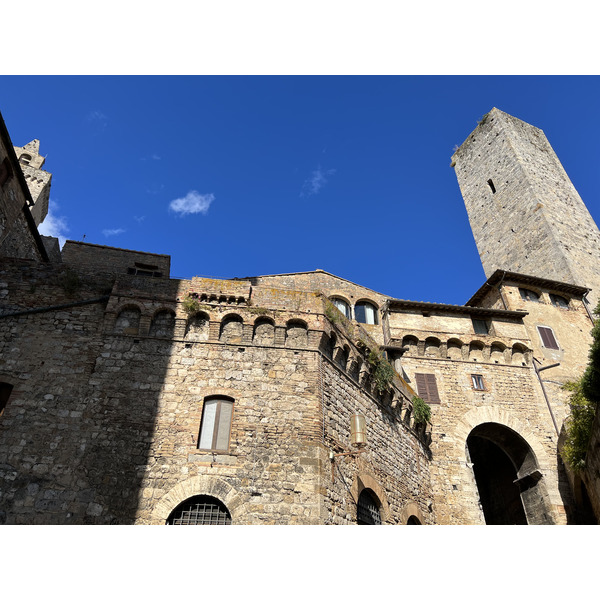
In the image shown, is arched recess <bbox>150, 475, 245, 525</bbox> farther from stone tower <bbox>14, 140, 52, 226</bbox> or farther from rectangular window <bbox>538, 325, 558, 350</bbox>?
stone tower <bbox>14, 140, 52, 226</bbox>

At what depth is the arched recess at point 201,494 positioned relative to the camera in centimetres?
850

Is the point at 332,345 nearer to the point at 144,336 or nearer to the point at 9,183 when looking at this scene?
the point at 144,336

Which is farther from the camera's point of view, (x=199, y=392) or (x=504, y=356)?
(x=504, y=356)

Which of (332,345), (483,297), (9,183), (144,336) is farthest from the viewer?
(483,297)

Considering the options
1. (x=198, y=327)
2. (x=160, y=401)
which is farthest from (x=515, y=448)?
(x=160, y=401)

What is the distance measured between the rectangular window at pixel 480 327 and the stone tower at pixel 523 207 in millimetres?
7120

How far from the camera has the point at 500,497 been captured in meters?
19.9

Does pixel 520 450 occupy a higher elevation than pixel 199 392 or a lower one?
higher

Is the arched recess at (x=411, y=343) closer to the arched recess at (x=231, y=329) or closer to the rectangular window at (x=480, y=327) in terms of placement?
the rectangular window at (x=480, y=327)

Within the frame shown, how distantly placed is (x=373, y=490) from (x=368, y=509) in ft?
1.48

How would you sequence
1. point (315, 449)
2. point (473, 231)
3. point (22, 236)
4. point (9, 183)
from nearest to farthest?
point (315, 449), point (9, 183), point (22, 236), point (473, 231)

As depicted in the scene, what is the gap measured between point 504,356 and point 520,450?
3915mm

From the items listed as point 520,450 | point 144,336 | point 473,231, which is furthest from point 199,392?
point 473,231

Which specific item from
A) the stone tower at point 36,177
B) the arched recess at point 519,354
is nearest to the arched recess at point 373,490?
the arched recess at point 519,354
